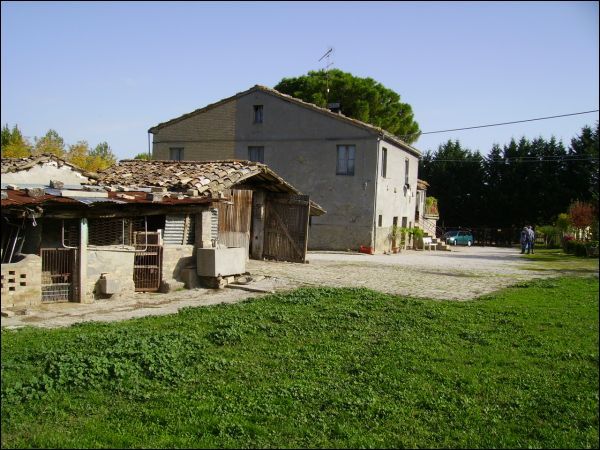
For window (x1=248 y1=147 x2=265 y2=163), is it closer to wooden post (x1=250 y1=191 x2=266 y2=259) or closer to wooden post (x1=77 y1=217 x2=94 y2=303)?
wooden post (x1=250 y1=191 x2=266 y2=259)

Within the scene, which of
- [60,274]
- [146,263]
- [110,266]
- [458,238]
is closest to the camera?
[60,274]

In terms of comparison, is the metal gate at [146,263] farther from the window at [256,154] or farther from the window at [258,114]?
the window at [258,114]

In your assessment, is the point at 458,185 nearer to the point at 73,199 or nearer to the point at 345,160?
the point at 345,160

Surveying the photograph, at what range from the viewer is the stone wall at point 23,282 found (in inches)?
369

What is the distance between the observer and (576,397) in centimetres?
585

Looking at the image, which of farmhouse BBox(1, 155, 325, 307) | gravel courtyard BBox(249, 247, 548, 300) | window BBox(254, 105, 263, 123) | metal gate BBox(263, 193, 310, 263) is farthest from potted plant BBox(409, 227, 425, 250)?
Result: farmhouse BBox(1, 155, 325, 307)

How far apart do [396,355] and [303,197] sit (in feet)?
38.9

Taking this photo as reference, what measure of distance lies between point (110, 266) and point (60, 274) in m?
1.04

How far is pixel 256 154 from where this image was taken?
94.4ft

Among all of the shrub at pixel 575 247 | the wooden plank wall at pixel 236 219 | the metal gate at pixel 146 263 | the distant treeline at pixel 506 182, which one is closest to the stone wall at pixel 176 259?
the metal gate at pixel 146 263

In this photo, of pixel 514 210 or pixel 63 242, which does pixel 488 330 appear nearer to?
pixel 63 242

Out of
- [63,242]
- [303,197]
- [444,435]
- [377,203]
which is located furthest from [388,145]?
[444,435]

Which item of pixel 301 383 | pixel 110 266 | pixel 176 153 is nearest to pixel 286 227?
pixel 110 266

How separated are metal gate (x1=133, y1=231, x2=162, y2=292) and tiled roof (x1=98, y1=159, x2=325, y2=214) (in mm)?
1900
